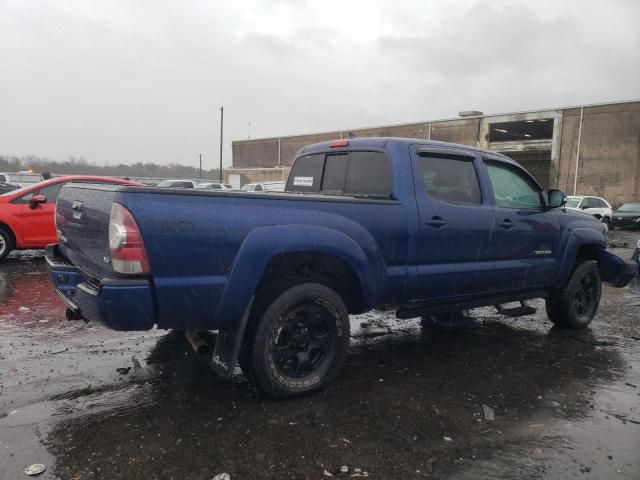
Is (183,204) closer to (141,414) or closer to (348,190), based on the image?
(141,414)

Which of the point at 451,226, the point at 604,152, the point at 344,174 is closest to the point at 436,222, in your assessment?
the point at 451,226

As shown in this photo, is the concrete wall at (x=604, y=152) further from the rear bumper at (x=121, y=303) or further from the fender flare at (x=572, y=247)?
the rear bumper at (x=121, y=303)

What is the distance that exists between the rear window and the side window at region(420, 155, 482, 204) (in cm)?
37

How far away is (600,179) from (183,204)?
119 feet

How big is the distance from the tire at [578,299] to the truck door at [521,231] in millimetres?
492

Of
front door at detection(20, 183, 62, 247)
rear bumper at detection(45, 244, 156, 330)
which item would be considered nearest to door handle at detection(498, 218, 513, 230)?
rear bumper at detection(45, 244, 156, 330)

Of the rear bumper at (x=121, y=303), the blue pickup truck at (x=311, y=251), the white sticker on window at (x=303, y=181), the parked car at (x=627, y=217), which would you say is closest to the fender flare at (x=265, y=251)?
the blue pickup truck at (x=311, y=251)

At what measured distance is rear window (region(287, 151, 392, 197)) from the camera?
13.2ft

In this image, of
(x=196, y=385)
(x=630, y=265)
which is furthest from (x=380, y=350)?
(x=630, y=265)

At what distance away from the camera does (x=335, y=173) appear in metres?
4.51

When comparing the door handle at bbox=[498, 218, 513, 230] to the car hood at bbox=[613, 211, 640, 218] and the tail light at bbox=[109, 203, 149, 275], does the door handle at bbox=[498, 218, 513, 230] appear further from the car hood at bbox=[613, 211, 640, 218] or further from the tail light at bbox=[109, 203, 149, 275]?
the car hood at bbox=[613, 211, 640, 218]

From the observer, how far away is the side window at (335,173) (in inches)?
174

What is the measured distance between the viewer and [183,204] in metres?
2.81

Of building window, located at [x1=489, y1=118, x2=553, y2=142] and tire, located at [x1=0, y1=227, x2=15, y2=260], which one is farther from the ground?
building window, located at [x1=489, y1=118, x2=553, y2=142]
